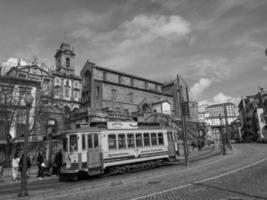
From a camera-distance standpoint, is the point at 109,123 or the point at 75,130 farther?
the point at 109,123

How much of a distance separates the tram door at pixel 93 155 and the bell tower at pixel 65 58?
5042 centimetres

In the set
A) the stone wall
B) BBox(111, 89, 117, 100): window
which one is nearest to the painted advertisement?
the stone wall

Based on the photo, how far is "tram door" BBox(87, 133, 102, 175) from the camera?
14.5m

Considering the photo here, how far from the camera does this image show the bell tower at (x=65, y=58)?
62769mm

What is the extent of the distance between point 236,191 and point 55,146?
12305 mm

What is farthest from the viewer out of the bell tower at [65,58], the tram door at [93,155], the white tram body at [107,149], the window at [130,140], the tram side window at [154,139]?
the bell tower at [65,58]

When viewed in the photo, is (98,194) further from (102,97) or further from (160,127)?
(102,97)

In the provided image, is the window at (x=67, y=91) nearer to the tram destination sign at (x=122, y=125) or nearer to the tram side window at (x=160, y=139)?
the tram side window at (x=160, y=139)

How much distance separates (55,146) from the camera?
54.7 feet

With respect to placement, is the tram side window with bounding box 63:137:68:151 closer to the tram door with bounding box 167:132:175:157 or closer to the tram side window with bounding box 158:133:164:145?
the tram side window with bounding box 158:133:164:145

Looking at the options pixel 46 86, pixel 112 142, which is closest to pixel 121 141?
pixel 112 142

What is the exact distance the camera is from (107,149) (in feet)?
50.4

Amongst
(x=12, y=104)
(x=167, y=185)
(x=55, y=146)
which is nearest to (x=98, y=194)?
(x=167, y=185)

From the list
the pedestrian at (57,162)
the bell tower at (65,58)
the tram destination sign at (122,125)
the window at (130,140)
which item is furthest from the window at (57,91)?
the window at (130,140)
